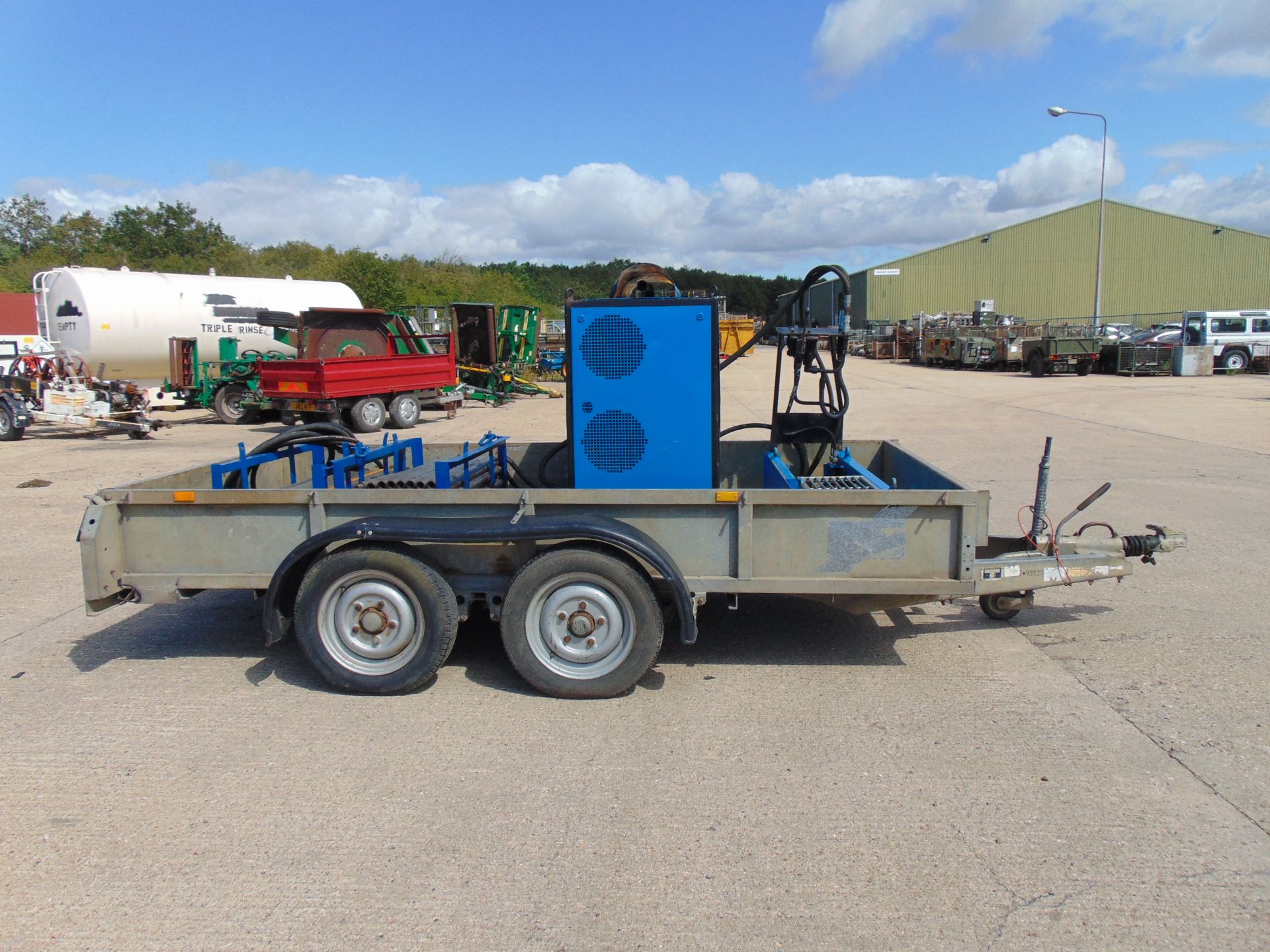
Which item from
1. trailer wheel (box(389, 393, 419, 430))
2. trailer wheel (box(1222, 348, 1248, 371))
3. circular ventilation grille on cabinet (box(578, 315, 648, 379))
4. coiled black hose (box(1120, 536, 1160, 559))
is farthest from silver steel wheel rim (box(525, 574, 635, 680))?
trailer wheel (box(1222, 348, 1248, 371))

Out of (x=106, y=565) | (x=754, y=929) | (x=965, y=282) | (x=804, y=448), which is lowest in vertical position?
(x=754, y=929)

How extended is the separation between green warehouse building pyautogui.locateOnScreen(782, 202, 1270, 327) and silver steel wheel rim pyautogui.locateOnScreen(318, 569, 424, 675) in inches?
2162

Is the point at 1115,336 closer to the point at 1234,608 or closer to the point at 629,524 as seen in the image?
the point at 1234,608

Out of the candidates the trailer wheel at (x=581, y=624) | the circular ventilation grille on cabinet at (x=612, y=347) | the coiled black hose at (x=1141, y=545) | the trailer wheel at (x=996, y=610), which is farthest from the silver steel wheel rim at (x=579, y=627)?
the coiled black hose at (x=1141, y=545)

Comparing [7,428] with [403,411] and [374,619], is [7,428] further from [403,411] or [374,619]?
[374,619]

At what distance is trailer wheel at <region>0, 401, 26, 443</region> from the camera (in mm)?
16047

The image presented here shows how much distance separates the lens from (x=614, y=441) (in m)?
4.98

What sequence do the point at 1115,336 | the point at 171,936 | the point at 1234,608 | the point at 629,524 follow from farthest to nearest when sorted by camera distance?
the point at 1115,336, the point at 1234,608, the point at 629,524, the point at 171,936

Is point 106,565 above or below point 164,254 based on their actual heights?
below

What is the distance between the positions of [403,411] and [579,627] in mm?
14187

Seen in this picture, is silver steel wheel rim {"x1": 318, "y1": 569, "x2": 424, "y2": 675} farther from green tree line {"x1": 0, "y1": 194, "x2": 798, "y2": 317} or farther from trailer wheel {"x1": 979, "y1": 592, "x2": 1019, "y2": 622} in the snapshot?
green tree line {"x1": 0, "y1": 194, "x2": 798, "y2": 317}

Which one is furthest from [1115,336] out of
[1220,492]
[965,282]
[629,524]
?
[629,524]

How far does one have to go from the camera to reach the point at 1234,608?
5.92 metres

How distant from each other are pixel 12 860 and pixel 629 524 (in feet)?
9.08
